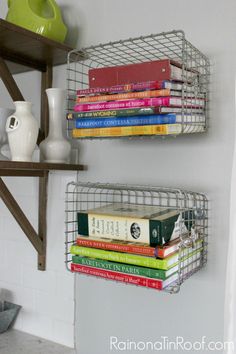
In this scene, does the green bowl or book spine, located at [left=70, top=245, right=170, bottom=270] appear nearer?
book spine, located at [left=70, top=245, right=170, bottom=270]

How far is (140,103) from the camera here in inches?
37.4

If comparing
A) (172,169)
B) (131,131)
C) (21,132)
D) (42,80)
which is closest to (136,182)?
(172,169)

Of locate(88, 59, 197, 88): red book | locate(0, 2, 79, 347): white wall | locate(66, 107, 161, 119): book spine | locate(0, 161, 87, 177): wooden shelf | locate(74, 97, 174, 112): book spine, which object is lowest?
locate(0, 2, 79, 347): white wall

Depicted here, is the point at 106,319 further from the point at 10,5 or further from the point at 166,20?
the point at 10,5

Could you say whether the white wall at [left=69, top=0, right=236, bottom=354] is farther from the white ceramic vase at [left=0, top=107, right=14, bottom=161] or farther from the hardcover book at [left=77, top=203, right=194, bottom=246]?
the white ceramic vase at [left=0, top=107, right=14, bottom=161]

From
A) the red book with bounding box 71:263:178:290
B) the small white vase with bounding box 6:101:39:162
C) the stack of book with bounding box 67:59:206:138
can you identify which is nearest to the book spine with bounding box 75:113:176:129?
the stack of book with bounding box 67:59:206:138

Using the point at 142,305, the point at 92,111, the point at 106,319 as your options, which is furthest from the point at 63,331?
the point at 92,111

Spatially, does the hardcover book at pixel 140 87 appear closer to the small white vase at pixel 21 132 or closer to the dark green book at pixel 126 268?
the small white vase at pixel 21 132

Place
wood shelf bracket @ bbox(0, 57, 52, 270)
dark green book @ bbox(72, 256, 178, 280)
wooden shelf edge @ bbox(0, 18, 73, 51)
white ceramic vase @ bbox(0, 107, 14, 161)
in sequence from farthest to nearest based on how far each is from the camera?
wood shelf bracket @ bbox(0, 57, 52, 270), white ceramic vase @ bbox(0, 107, 14, 161), wooden shelf edge @ bbox(0, 18, 73, 51), dark green book @ bbox(72, 256, 178, 280)

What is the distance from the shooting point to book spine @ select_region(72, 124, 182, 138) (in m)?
0.93

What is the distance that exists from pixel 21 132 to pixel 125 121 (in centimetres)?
31

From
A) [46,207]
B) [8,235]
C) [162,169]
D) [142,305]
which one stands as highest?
[162,169]

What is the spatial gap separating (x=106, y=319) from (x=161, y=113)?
71cm

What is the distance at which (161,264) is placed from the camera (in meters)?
0.91
